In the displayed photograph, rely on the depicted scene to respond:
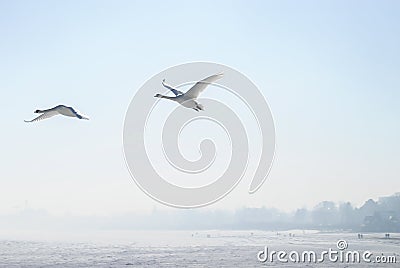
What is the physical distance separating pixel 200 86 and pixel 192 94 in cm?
39

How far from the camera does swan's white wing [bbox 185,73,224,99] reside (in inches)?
540

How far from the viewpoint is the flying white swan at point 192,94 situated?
Result: 1375 centimetres

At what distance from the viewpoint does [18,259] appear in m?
29.2

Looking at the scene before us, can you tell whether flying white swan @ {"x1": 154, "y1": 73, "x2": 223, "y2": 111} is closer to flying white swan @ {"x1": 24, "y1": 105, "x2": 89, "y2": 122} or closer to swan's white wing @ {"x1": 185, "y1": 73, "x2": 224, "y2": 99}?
swan's white wing @ {"x1": 185, "y1": 73, "x2": 224, "y2": 99}

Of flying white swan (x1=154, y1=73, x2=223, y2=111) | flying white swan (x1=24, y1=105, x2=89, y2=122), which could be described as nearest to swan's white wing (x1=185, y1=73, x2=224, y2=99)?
flying white swan (x1=154, y1=73, x2=223, y2=111)

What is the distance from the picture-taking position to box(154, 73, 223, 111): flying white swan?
13.8m

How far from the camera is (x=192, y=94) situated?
47.0 feet

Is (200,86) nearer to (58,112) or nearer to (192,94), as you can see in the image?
(192,94)

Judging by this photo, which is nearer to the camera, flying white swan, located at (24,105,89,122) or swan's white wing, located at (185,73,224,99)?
flying white swan, located at (24,105,89,122)

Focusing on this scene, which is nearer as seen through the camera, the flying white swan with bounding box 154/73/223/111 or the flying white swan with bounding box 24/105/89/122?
the flying white swan with bounding box 24/105/89/122

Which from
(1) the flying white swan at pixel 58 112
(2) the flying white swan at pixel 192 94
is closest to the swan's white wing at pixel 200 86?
(2) the flying white swan at pixel 192 94

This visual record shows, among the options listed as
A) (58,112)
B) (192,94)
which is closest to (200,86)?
(192,94)

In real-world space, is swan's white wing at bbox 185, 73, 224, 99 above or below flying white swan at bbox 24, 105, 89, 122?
above

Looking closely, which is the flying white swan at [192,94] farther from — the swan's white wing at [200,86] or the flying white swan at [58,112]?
the flying white swan at [58,112]
